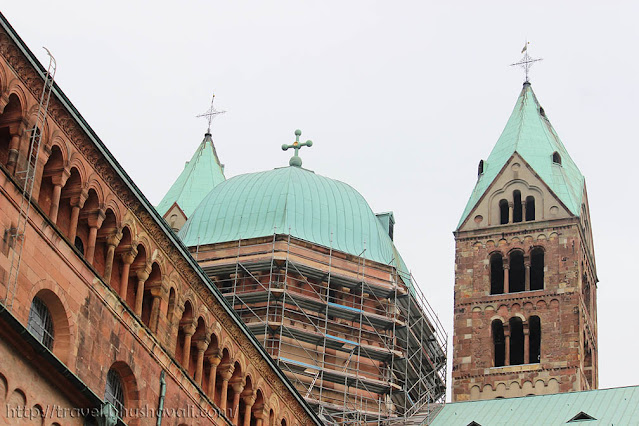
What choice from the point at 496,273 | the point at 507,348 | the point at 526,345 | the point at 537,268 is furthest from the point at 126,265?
the point at 537,268

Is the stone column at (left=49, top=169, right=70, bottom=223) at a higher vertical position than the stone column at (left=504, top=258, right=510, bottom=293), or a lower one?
lower

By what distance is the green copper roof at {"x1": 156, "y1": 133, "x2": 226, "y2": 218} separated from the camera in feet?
220

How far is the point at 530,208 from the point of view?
216 ft

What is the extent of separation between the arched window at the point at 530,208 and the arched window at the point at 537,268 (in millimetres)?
1937

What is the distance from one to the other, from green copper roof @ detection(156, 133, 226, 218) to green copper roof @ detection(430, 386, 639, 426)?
17294mm

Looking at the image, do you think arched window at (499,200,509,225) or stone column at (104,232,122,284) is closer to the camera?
stone column at (104,232,122,284)

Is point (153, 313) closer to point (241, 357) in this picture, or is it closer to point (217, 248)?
point (241, 357)

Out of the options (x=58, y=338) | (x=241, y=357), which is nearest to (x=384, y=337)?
(x=241, y=357)

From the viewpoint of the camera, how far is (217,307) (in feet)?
116

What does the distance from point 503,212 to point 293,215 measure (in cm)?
1431

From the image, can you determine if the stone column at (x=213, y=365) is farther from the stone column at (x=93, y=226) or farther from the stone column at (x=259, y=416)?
the stone column at (x=93, y=226)

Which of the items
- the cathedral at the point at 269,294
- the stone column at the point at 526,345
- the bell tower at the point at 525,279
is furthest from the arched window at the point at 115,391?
the stone column at the point at 526,345

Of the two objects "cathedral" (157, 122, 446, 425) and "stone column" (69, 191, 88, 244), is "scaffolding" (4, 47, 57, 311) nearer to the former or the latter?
"stone column" (69, 191, 88, 244)

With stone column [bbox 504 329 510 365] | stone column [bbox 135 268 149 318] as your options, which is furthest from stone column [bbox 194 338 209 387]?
stone column [bbox 504 329 510 365]
